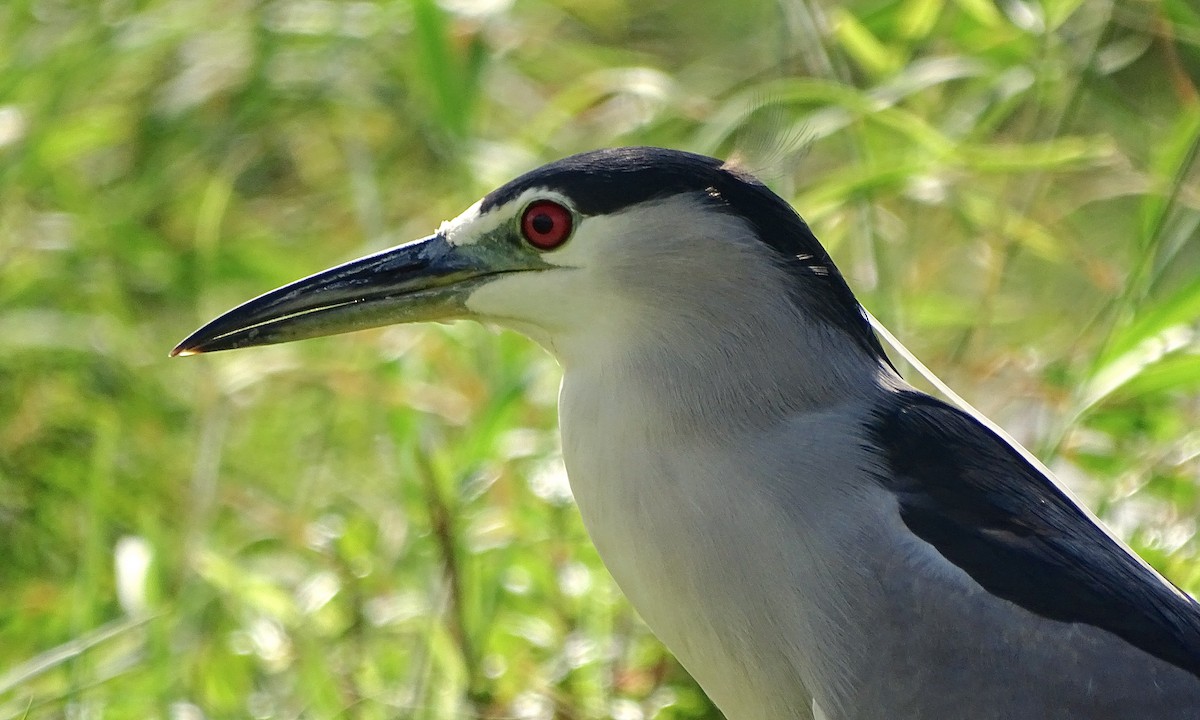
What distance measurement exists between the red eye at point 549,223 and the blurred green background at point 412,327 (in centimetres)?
30

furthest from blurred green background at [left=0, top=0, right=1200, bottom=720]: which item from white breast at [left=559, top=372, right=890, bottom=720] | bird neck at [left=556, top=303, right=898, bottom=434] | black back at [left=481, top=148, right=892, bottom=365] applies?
white breast at [left=559, top=372, right=890, bottom=720]

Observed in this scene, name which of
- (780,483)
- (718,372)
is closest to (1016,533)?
(780,483)

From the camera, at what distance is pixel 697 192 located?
2287 millimetres

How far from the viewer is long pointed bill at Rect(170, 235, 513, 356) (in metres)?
2.39

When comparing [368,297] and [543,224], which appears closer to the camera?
[543,224]

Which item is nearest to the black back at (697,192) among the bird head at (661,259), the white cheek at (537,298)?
the bird head at (661,259)

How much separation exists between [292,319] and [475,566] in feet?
2.87

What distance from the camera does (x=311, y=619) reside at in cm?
319

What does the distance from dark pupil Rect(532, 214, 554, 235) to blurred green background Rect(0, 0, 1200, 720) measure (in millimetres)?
319

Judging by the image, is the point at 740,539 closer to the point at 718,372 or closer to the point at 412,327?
the point at 718,372

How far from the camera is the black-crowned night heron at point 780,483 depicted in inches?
83.4

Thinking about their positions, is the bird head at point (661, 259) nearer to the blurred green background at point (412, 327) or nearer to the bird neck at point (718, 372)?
the bird neck at point (718, 372)

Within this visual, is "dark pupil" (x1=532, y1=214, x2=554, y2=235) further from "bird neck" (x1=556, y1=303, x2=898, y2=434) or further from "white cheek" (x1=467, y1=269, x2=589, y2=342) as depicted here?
"bird neck" (x1=556, y1=303, x2=898, y2=434)

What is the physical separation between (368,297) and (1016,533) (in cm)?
99
